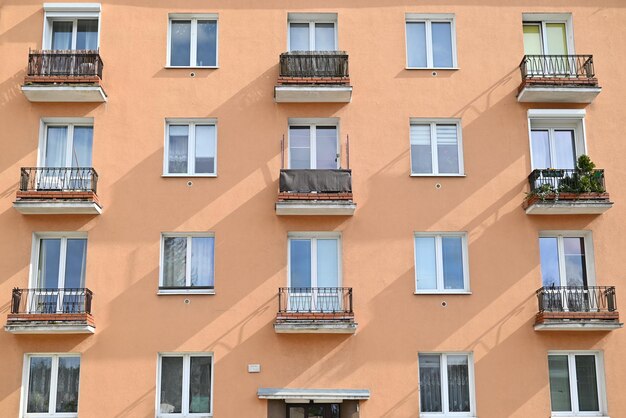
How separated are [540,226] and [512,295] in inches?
86.0

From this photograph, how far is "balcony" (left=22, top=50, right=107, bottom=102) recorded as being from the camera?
24.7 meters

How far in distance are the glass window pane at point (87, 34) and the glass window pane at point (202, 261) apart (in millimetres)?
6781

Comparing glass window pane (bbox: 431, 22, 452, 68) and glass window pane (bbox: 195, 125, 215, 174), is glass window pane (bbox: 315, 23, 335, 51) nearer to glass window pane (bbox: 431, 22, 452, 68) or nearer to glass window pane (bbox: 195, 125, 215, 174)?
glass window pane (bbox: 431, 22, 452, 68)

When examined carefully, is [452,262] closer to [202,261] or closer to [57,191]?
[202,261]

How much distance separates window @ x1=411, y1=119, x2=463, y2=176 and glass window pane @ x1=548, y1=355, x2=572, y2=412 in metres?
5.93

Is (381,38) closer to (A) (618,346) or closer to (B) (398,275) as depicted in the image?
(B) (398,275)

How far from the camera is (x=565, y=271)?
24.7m

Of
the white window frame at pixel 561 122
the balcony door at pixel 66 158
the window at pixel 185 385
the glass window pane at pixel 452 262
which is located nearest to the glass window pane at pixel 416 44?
the white window frame at pixel 561 122

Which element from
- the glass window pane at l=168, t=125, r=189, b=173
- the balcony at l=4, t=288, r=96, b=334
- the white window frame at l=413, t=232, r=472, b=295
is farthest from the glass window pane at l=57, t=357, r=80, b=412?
the white window frame at l=413, t=232, r=472, b=295

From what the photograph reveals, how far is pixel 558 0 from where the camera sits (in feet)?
86.7

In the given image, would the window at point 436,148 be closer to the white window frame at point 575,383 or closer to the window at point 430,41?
the window at point 430,41

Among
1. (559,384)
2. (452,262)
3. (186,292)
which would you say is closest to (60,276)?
(186,292)

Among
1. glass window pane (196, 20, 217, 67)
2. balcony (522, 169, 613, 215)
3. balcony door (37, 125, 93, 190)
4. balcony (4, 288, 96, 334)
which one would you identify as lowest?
balcony (4, 288, 96, 334)

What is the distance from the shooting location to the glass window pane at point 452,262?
2438 centimetres
